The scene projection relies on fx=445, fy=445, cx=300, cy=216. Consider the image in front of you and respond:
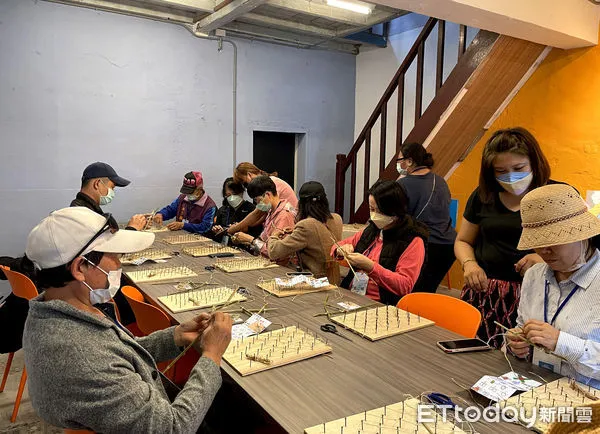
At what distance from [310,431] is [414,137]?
11.5ft

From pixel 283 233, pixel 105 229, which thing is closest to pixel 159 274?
pixel 283 233

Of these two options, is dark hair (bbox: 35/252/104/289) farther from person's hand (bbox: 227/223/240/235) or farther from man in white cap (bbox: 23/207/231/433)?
person's hand (bbox: 227/223/240/235)

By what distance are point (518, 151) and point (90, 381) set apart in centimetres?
185

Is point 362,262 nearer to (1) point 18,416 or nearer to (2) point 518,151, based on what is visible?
(2) point 518,151

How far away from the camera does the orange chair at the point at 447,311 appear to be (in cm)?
→ 194

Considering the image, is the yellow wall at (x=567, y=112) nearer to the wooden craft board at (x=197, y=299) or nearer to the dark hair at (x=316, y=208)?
the dark hair at (x=316, y=208)

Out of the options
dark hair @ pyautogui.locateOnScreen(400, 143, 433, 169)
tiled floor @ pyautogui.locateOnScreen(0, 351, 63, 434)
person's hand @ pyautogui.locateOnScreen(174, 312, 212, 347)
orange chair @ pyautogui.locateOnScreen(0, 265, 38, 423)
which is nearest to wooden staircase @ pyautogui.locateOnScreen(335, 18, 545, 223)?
dark hair @ pyautogui.locateOnScreen(400, 143, 433, 169)

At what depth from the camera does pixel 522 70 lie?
3842 mm

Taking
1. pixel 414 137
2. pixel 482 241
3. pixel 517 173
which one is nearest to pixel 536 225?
pixel 517 173

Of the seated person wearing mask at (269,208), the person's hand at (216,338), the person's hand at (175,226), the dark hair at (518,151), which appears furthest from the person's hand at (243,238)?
the person's hand at (216,338)

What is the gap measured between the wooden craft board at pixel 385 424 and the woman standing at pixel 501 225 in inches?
39.5

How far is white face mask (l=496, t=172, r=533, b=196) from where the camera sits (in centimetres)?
197

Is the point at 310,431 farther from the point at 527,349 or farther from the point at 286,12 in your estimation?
the point at 286,12

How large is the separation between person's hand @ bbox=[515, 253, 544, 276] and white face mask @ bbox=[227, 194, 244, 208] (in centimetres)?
319
